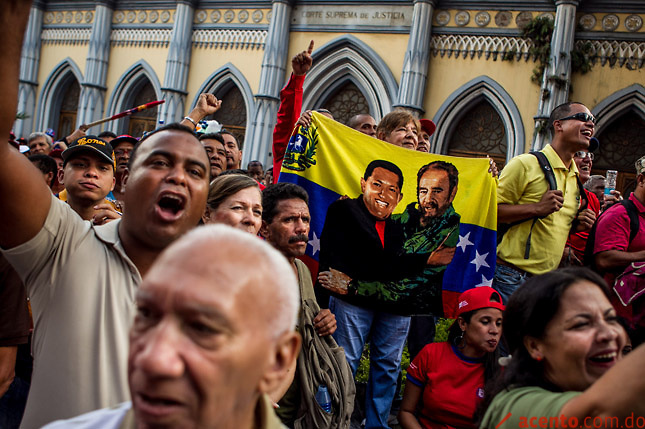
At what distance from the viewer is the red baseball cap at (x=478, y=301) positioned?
374 cm

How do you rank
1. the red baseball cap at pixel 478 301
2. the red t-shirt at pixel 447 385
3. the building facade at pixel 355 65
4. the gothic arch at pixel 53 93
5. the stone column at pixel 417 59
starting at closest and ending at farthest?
the red t-shirt at pixel 447 385
the red baseball cap at pixel 478 301
the building facade at pixel 355 65
the stone column at pixel 417 59
the gothic arch at pixel 53 93

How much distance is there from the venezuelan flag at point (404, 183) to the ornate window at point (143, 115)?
15.0 meters

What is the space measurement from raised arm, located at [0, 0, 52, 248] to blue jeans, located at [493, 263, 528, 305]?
11.4ft

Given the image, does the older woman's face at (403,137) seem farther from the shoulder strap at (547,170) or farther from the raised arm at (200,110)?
the raised arm at (200,110)

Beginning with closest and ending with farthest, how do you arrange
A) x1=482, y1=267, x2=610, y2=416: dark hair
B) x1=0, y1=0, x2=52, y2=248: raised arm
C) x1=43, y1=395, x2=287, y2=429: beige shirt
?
x1=43, y1=395, x2=287, y2=429: beige shirt, x1=0, y1=0, x2=52, y2=248: raised arm, x1=482, y1=267, x2=610, y2=416: dark hair

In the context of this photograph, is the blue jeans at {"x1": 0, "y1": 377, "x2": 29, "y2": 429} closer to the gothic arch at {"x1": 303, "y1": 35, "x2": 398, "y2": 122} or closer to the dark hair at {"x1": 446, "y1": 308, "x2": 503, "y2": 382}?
the dark hair at {"x1": 446, "y1": 308, "x2": 503, "y2": 382}

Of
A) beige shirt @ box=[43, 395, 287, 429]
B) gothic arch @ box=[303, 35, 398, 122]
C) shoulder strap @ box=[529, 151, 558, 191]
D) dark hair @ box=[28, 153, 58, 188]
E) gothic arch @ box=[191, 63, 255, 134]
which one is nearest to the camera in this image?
beige shirt @ box=[43, 395, 287, 429]

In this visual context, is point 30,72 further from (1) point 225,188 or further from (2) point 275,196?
(1) point 225,188

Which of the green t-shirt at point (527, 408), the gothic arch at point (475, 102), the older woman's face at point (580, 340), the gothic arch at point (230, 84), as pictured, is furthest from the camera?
the gothic arch at point (230, 84)

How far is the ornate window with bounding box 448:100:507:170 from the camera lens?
14.2 metres

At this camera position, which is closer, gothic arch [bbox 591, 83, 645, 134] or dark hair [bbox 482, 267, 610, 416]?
dark hair [bbox 482, 267, 610, 416]

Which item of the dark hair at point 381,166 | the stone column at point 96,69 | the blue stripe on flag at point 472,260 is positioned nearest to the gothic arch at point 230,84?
the stone column at point 96,69

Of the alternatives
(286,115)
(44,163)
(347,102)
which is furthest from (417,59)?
(44,163)

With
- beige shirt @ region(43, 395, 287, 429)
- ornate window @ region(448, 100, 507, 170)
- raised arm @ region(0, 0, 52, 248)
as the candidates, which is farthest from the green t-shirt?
ornate window @ region(448, 100, 507, 170)
